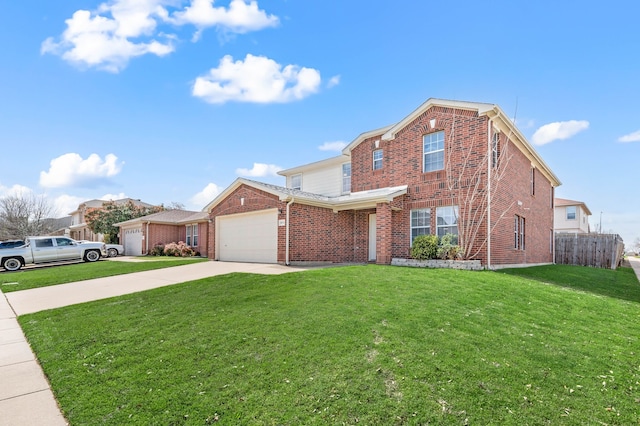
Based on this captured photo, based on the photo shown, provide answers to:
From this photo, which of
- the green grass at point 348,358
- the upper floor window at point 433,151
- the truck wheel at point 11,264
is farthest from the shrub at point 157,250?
the upper floor window at point 433,151

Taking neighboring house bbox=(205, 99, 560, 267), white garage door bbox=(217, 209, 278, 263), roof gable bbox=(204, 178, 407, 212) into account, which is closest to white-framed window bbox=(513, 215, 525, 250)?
neighboring house bbox=(205, 99, 560, 267)

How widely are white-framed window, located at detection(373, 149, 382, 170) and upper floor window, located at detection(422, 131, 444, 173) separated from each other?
2625 mm

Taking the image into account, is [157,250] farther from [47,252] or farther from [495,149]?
[495,149]

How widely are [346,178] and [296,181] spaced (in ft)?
14.2

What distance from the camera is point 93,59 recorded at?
12.0 metres

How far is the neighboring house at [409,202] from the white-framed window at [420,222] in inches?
1.7

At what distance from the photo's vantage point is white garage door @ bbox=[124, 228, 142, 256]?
2818cm

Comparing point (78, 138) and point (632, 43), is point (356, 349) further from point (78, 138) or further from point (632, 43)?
point (78, 138)

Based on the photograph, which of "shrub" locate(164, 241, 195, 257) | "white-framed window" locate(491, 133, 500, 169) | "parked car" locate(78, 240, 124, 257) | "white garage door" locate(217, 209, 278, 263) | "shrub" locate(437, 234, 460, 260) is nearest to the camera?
"shrub" locate(437, 234, 460, 260)

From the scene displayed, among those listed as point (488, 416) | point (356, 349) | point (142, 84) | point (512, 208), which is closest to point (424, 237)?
point (512, 208)

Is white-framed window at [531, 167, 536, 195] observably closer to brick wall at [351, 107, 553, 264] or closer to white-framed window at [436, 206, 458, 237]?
brick wall at [351, 107, 553, 264]

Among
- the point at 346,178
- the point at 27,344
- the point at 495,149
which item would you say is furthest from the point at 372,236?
the point at 27,344

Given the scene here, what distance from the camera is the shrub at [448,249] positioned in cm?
1280

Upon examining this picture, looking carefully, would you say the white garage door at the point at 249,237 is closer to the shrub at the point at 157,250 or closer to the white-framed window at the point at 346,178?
the white-framed window at the point at 346,178
